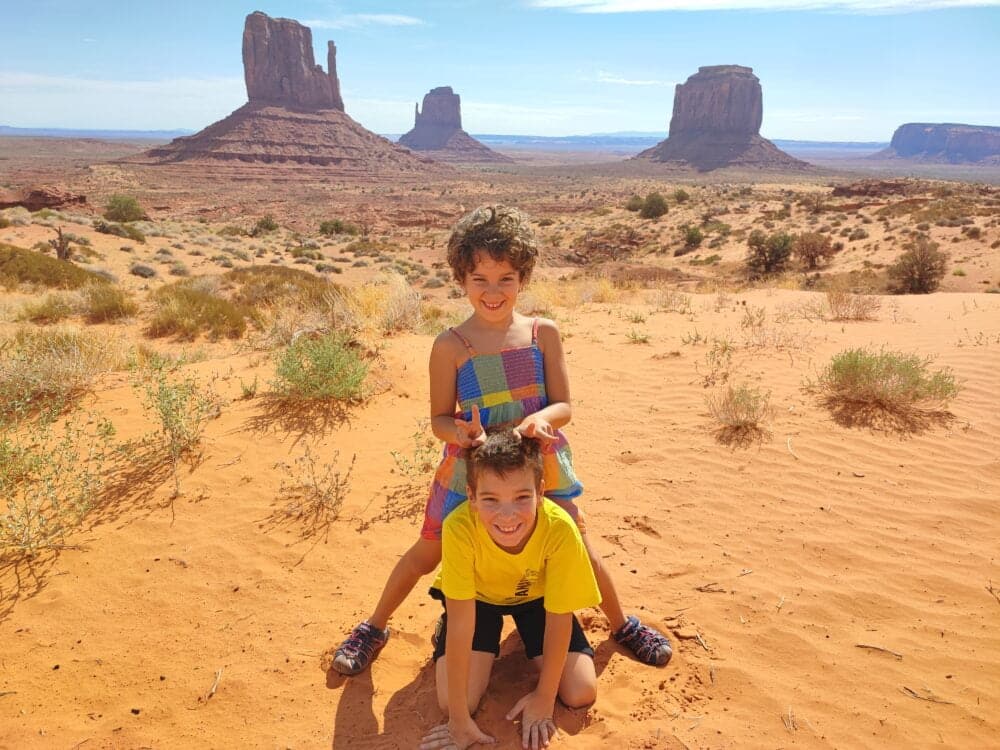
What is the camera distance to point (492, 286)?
2.21 meters

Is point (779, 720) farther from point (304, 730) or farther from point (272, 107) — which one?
point (272, 107)

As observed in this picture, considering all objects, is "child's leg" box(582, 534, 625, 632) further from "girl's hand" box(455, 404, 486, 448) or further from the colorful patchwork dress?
"girl's hand" box(455, 404, 486, 448)

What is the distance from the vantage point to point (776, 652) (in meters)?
2.69

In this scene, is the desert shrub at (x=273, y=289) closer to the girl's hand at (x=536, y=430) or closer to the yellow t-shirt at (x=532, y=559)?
the yellow t-shirt at (x=532, y=559)

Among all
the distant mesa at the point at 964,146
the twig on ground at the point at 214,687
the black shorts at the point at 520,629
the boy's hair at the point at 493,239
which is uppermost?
the distant mesa at the point at 964,146

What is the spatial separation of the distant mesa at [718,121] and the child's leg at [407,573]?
108137mm

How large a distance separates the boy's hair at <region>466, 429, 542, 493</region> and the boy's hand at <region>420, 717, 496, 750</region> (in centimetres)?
94

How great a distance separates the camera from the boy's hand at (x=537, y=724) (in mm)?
2162

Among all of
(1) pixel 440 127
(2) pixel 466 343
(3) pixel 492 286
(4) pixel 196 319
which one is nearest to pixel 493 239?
(3) pixel 492 286

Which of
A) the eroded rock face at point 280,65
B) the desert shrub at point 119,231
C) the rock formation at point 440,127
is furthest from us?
the rock formation at point 440,127

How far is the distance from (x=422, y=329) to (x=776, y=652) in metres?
5.94

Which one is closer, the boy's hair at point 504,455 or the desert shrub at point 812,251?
the boy's hair at point 504,455

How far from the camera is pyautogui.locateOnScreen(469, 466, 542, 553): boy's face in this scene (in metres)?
1.90

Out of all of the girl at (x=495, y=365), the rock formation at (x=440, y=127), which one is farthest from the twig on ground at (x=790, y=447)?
the rock formation at (x=440, y=127)
